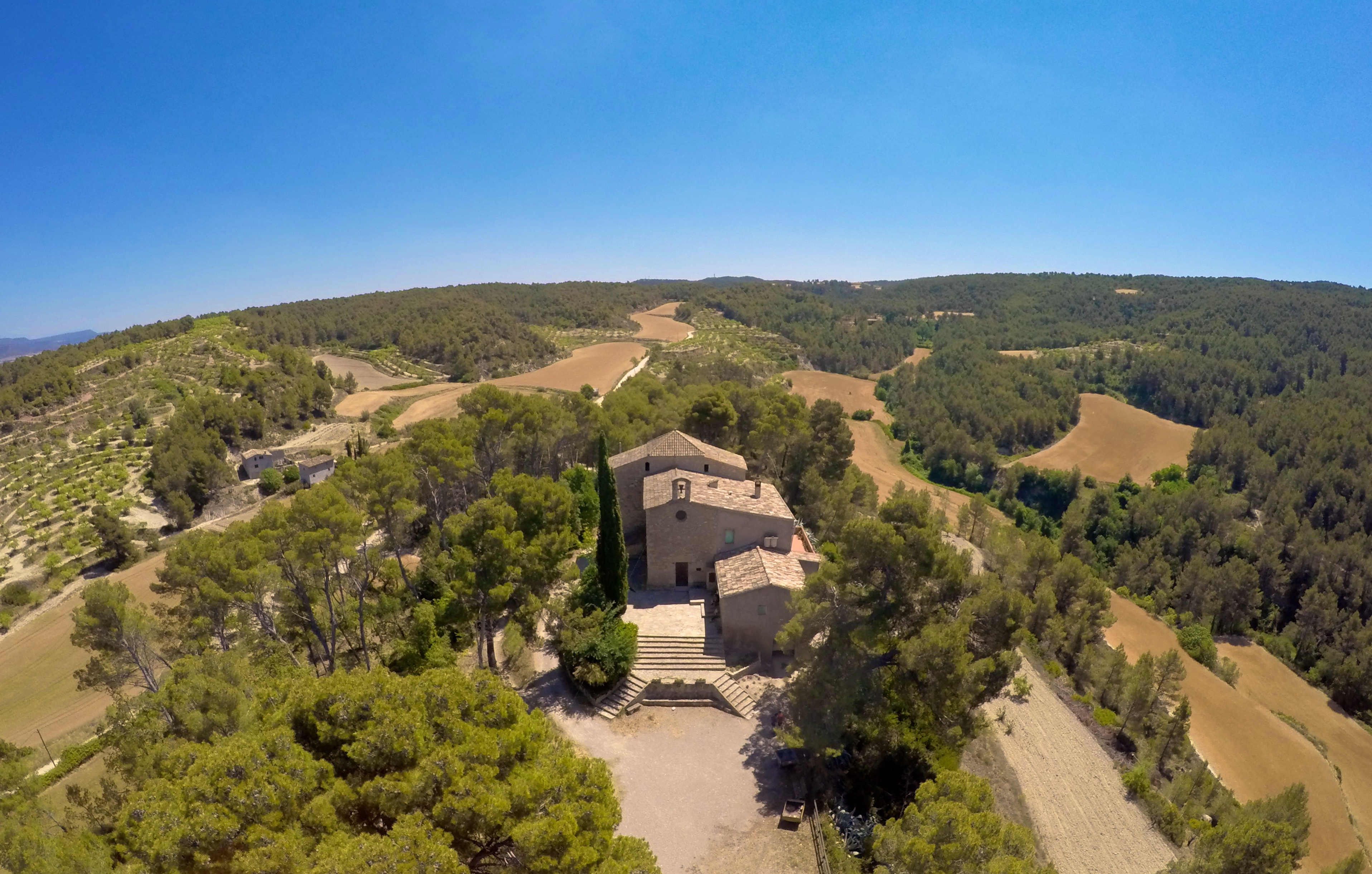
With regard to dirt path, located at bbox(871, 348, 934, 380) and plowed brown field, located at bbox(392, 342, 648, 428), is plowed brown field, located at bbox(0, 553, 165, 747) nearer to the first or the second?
plowed brown field, located at bbox(392, 342, 648, 428)

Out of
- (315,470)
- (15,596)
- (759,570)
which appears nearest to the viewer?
(759,570)

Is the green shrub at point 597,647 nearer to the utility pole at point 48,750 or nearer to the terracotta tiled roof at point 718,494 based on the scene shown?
the terracotta tiled roof at point 718,494

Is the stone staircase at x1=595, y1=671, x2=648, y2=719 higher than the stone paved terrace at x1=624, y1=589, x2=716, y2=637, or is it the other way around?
the stone paved terrace at x1=624, y1=589, x2=716, y2=637

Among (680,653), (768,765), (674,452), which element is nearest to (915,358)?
(674,452)

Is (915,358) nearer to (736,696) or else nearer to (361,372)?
(361,372)

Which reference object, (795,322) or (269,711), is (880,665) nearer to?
(269,711)

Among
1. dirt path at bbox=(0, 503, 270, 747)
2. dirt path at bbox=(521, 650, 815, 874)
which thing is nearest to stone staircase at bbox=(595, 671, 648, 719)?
dirt path at bbox=(521, 650, 815, 874)
